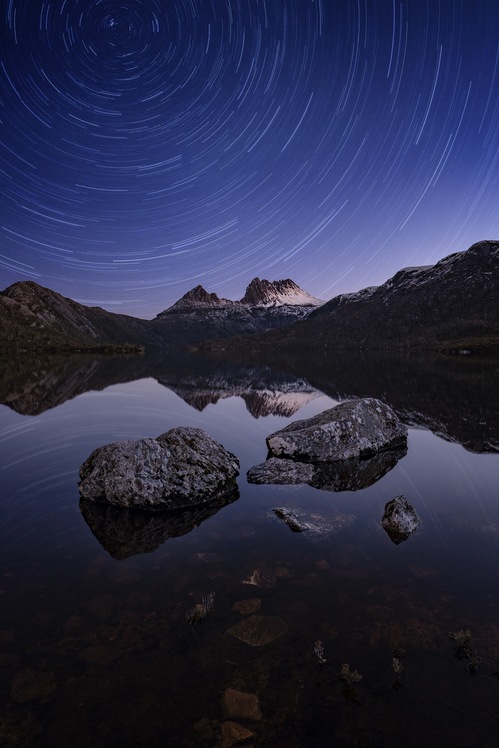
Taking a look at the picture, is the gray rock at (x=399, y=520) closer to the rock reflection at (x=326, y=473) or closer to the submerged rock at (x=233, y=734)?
the rock reflection at (x=326, y=473)

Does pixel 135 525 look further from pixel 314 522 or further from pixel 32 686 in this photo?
pixel 32 686

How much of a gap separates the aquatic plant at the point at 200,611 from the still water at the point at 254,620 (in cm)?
6

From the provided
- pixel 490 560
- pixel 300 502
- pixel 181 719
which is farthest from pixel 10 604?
pixel 490 560

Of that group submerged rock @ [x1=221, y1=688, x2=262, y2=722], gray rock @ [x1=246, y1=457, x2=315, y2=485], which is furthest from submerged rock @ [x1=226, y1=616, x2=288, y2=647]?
gray rock @ [x1=246, y1=457, x2=315, y2=485]

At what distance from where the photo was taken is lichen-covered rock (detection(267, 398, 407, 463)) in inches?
704

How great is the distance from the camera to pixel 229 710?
5383mm

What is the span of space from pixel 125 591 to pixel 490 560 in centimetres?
845

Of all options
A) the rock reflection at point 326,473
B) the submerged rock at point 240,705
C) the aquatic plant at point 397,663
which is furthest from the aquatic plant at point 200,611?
the rock reflection at point 326,473

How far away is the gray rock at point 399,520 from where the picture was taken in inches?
418

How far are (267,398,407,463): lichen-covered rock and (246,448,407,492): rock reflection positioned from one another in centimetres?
63

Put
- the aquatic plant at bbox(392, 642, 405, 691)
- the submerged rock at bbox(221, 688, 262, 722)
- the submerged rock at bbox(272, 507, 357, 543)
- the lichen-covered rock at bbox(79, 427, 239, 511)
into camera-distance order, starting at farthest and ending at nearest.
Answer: the lichen-covered rock at bbox(79, 427, 239, 511)
the submerged rock at bbox(272, 507, 357, 543)
the aquatic plant at bbox(392, 642, 405, 691)
the submerged rock at bbox(221, 688, 262, 722)

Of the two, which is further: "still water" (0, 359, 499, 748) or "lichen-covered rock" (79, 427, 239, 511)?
"lichen-covered rock" (79, 427, 239, 511)

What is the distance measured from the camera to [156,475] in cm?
1305

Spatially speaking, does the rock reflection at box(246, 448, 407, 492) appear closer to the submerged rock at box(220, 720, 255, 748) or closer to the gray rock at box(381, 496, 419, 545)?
the gray rock at box(381, 496, 419, 545)
